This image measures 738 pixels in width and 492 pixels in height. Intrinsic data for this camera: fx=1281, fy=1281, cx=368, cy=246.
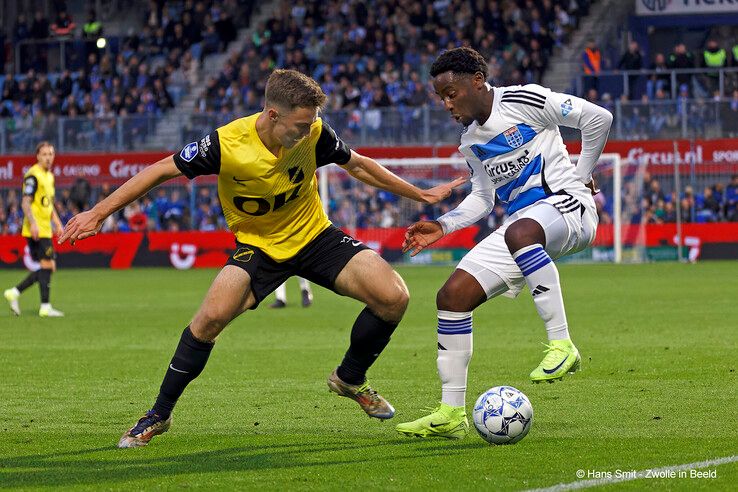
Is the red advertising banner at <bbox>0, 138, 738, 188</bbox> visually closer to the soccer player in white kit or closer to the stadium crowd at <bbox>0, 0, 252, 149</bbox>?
the stadium crowd at <bbox>0, 0, 252, 149</bbox>

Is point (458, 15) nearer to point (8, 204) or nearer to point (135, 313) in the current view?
point (8, 204)

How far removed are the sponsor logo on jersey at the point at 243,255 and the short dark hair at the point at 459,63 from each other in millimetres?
1556

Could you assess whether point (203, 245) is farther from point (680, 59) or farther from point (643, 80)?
point (680, 59)

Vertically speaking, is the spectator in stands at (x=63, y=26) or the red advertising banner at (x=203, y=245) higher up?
the spectator in stands at (x=63, y=26)

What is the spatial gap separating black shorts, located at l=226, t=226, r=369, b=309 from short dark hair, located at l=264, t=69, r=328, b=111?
975 mm

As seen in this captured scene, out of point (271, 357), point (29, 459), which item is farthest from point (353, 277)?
point (271, 357)

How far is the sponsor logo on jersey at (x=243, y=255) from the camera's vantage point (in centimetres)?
775

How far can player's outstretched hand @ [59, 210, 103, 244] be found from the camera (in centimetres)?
716

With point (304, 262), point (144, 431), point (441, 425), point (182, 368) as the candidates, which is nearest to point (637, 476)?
point (441, 425)

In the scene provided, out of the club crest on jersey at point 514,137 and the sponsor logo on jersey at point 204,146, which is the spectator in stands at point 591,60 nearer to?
the club crest on jersey at point 514,137

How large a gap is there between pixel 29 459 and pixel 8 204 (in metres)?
27.0

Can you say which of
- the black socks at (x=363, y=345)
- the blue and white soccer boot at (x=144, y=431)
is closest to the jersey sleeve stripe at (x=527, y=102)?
the black socks at (x=363, y=345)

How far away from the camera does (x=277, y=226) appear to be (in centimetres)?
789

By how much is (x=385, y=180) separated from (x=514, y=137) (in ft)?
3.07
